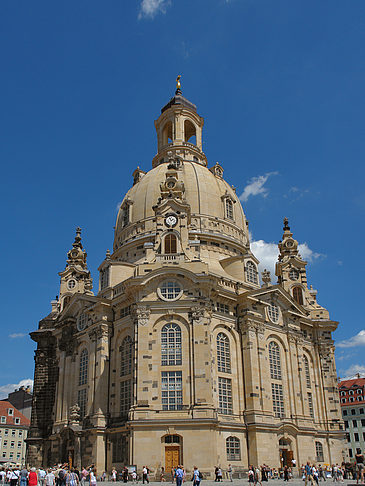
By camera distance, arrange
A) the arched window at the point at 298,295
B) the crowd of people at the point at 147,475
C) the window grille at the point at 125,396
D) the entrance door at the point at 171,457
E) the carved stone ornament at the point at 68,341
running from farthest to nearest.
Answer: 1. the arched window at the point at 298,295
2. the carved stone ornament at the point at 68,341
3. the window grille at the point at 125,396
4. the entrance door at the point at 171,457
5. the crowd of people at the point at 147,475

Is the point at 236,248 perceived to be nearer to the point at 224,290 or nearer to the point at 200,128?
the point at 224,290

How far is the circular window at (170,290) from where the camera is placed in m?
48.3

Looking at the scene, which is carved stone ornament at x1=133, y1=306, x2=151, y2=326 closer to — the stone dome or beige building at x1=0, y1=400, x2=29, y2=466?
the stone dome

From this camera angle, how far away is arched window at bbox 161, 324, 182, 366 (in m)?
46.3

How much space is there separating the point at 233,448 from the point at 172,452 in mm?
6633

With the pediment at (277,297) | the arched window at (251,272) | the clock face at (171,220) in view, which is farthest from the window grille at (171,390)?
the arched window at (251,272)

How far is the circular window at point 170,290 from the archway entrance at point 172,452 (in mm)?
12596

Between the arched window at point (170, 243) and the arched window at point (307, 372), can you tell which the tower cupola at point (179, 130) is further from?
the arched window at point (307, 372)

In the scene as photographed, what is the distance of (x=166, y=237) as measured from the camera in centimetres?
5262

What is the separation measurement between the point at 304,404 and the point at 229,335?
13138mm

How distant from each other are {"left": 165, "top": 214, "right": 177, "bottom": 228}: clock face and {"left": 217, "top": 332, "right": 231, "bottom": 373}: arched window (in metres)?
12.5

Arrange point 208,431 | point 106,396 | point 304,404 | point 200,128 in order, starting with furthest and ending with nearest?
point 200,128
point 304,404
point 106,396
point 208,431

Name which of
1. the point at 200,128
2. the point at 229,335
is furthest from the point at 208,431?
the point at 200,128

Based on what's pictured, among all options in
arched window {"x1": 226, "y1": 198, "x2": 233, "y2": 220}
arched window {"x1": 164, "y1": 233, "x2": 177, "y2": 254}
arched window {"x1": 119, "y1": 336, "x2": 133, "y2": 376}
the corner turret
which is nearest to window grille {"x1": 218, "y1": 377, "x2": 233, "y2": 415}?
arched window {"x1": 119, "y1": 336, "x2": 133, "y2": 376}
